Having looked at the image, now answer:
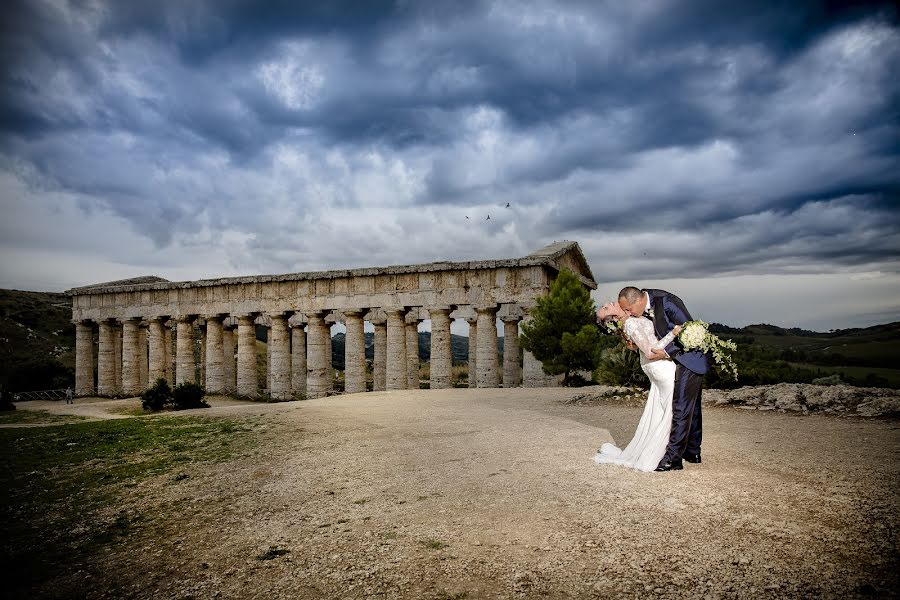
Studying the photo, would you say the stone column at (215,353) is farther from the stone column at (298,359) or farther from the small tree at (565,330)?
the small tree at (565,330)

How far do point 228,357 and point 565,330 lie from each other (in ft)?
69.6

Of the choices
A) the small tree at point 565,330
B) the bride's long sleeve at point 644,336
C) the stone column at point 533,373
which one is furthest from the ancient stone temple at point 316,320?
the bride's long sleeve at point 644,336

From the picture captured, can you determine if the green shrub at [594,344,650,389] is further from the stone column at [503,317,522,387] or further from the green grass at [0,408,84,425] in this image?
the green grass at [0,408,84,425]

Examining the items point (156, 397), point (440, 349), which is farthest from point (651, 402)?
point (156, 397)

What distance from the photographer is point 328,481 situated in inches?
272

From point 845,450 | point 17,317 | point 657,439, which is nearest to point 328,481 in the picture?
point 657,439

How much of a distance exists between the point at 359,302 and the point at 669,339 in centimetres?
2016

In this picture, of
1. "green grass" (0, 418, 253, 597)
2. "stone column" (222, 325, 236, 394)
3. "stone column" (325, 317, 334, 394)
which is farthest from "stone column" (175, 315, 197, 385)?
"green grass" (0, 418, 253, 597)

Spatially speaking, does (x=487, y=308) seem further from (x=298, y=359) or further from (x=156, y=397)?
(x=156, y=397)

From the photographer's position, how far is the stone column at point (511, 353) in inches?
912

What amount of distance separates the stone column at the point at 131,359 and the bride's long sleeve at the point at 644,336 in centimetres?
3146

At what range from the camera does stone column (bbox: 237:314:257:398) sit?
1086 inches

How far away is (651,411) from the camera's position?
6.77 metres

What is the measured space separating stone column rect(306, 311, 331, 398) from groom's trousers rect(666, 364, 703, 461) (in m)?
21.4
